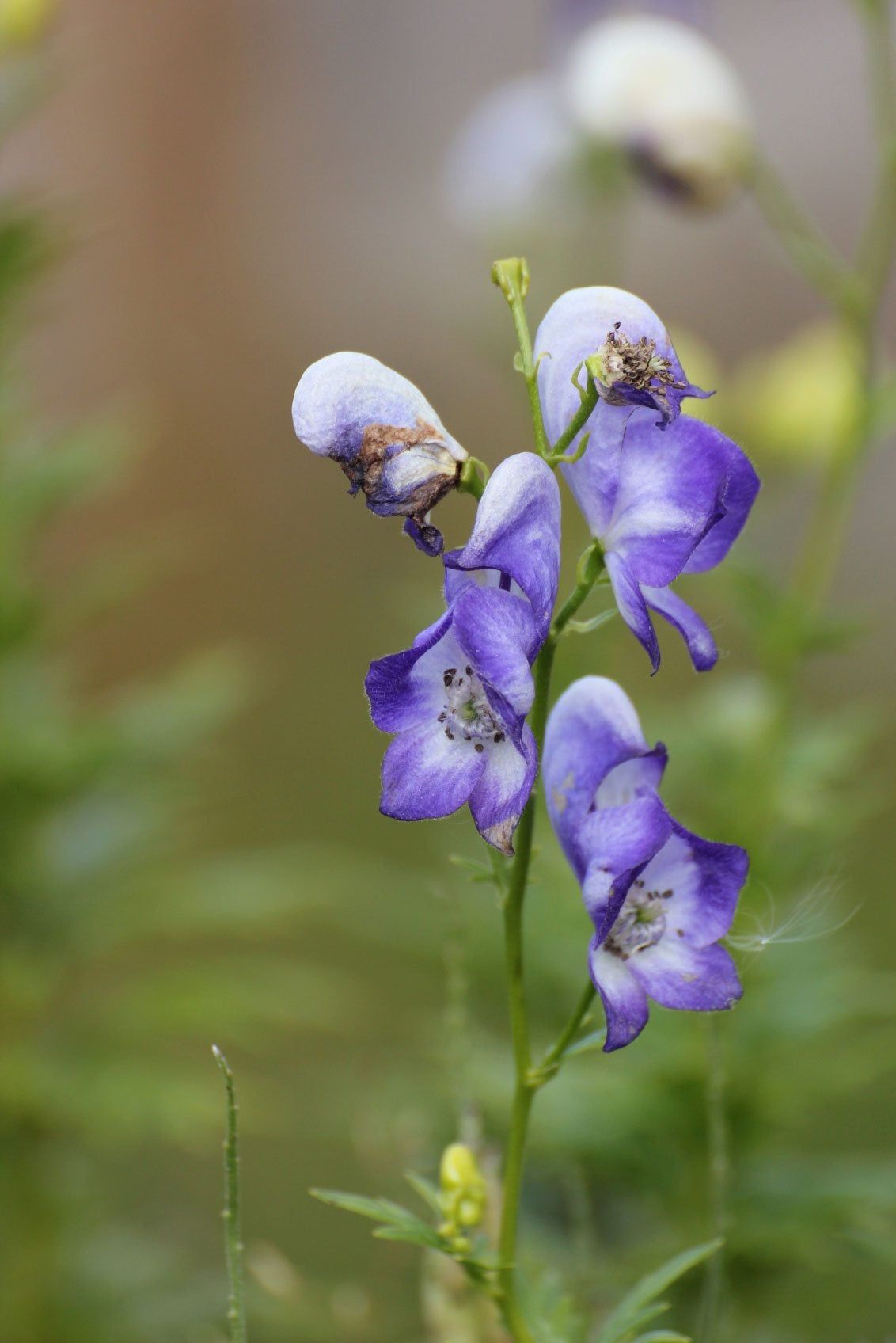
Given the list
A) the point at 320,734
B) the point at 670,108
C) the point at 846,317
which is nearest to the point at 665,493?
the point at 846,317

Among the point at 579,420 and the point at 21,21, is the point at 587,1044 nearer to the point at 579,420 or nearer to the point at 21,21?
the point at 579,420

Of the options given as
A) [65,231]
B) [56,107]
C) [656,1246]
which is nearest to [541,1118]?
[656,1246]

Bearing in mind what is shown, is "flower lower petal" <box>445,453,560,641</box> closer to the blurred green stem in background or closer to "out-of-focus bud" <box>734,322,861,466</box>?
the blurred green stem in background

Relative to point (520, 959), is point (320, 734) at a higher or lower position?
higher

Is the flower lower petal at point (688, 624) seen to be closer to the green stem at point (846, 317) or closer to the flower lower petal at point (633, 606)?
the flower lower petal at point (633, 606)

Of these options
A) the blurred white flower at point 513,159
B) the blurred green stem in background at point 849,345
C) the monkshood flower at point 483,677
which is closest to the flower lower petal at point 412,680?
the monkshood flower at point 483,677

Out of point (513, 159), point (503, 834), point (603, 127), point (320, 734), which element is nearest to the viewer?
point (503, 834)

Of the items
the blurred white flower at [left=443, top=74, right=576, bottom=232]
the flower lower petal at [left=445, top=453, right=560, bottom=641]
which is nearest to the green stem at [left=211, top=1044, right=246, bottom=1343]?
the flower lower petal at [left=445, top=453, right=560, bottom=641]
